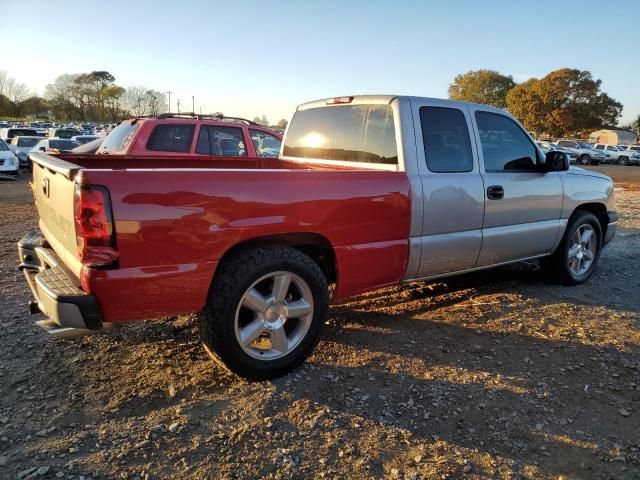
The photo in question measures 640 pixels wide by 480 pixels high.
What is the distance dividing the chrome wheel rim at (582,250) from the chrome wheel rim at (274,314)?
11.3 feet

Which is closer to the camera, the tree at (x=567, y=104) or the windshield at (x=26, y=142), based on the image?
the windshield at (x=26, y=142)

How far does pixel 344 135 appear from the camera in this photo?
4.37 metres

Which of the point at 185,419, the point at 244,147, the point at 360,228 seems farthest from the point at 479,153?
the point at 244,147

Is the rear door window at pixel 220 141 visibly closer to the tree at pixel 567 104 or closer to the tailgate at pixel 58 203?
the tailgate at pixel 58 203

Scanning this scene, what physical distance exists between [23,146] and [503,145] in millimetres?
21964

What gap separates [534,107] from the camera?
2677 inches

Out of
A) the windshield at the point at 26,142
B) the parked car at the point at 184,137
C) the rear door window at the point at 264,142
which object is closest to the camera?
the parked car at the point at 184,137

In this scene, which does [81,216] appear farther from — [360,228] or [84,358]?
[360,228]

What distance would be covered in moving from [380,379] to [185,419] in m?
1.25

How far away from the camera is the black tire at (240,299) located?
2.89m

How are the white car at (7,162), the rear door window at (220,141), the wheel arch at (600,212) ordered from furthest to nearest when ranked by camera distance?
the white car at (7,162), the rear door window at (220,141), the wheel arch at (600,212)

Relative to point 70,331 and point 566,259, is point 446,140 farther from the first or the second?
point 70,331

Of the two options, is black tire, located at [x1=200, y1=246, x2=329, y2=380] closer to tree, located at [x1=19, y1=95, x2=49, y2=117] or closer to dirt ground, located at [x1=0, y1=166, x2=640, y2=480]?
dirt ground, located at [x1=0, y1=166, x2=640, y2=480]

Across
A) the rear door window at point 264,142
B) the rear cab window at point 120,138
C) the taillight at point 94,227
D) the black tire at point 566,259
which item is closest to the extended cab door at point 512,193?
the black tire at point 566,259
